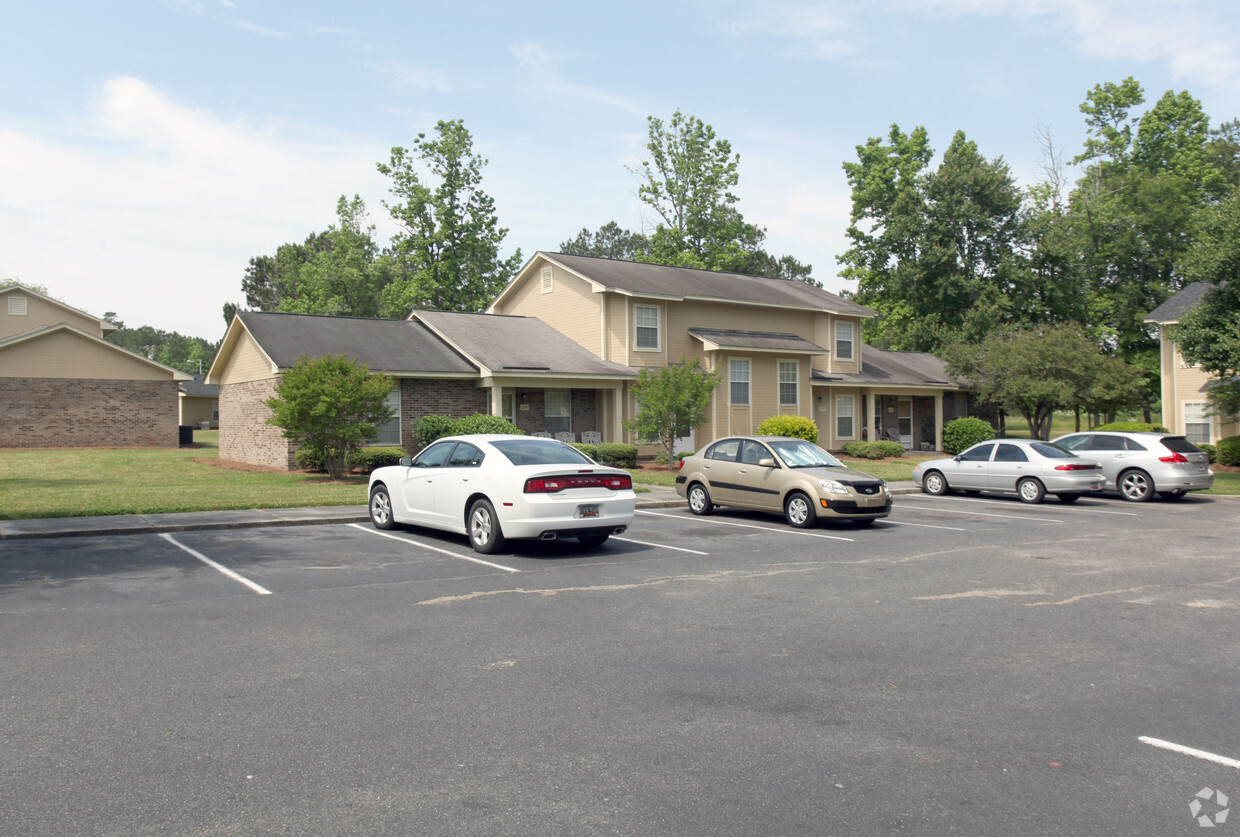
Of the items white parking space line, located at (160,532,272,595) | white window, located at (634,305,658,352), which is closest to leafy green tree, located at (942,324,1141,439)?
white window, located at (634,305,658,352)

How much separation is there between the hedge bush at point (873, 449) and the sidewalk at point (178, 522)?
22.5 m

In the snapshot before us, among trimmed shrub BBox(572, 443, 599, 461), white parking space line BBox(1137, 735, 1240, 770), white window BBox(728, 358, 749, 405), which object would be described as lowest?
white parking space line BBox(1137, 735, 1240, 770)

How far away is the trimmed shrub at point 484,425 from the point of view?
965 inches

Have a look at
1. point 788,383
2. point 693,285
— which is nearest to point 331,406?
point 693,285

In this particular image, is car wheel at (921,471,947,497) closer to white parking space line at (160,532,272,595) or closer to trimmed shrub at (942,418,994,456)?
trimmed shrub at (942,418,994,456)

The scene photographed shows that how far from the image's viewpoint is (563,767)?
178 inches

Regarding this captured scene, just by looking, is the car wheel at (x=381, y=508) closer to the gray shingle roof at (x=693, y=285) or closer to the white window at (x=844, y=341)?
the gray shingle roof at (x=693, y=285)

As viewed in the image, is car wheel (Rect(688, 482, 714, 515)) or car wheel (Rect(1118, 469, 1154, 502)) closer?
car wheel (Rect(688, 482, 714, 515))

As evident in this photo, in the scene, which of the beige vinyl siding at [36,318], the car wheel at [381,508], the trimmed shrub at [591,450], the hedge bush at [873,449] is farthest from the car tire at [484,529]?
the beige vinyl siding at [36,318]

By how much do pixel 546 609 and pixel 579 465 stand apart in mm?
3640

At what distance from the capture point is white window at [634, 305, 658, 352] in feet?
100

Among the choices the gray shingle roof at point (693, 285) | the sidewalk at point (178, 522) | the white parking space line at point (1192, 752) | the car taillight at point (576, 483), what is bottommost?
the white parking space line at point (1192, 752)

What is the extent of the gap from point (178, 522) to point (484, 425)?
1136 centimetres

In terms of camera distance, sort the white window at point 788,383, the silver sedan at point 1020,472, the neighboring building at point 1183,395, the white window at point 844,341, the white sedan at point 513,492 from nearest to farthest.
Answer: the white sedan at point 513,492
the silver sedan at point 1020,472
the neighboring building at point 1183,395
the white window at point 788,383
the white window at point 844,341
